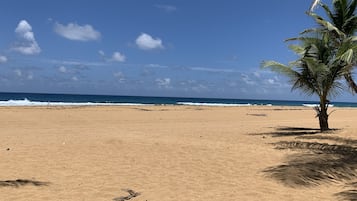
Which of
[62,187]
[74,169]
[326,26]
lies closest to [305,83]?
[326,26]

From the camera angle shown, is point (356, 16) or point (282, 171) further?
point (356, 16)

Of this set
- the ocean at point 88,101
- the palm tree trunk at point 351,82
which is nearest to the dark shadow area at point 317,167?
the palm tree trunk at point 351,82

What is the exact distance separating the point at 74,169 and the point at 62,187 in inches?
60.7

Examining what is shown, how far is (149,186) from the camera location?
7.66 m

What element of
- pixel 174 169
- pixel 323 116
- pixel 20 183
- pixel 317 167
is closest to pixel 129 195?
pixel 20 183

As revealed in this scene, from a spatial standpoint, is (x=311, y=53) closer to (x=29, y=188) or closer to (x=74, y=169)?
(x=74, y=169)

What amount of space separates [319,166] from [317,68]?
6498 millimetres

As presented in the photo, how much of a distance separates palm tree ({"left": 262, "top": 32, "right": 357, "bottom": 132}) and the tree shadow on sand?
3269mm

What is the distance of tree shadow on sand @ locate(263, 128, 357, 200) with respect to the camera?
8.02m

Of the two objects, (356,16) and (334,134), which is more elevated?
(356,16)

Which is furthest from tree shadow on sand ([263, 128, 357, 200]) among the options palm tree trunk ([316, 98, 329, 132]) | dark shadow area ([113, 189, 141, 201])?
palm tree trunk ([316, 98, 329, 132])

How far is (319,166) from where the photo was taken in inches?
362

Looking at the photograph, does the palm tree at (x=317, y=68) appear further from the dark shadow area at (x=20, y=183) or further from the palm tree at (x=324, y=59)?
the dark shadow area at (x=20, y=183)

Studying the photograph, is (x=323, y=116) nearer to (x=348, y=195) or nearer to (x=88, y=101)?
(x=348, y=195)
